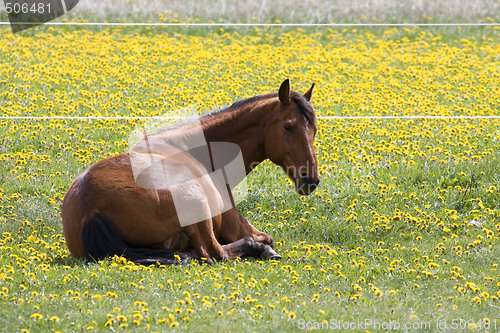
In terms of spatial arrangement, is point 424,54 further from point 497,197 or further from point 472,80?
point 497,197

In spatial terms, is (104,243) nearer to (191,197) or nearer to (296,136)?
(191,197)

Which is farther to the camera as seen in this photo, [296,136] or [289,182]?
[289,182]

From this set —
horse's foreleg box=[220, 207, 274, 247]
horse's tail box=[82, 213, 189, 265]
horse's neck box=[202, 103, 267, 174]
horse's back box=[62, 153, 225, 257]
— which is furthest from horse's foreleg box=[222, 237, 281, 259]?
horse's neck box=[202, 103, 267, 174]

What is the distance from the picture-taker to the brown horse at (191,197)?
685 centimetres

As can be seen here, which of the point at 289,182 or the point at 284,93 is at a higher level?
the point at 284,93

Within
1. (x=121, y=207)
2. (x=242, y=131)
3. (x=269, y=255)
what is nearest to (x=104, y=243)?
(x=121, y=207)

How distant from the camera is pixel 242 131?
787 cm

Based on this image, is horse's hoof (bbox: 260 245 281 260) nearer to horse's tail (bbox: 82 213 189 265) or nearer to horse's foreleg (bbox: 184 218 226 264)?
horse's foreleg (bbox: 184 218 226 264)

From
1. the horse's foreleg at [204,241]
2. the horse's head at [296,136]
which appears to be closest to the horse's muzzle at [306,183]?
the horse's head at [296,136]

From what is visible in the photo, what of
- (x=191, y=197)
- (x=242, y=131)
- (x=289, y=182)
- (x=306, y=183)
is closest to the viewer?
(x=191, y=197)

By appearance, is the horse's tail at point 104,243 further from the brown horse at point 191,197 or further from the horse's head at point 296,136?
the horse's head at point 296,136

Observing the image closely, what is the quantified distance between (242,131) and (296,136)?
641 millimetres

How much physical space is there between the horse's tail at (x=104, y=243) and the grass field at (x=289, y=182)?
161 millimetres

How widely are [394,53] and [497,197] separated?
21.7ft
